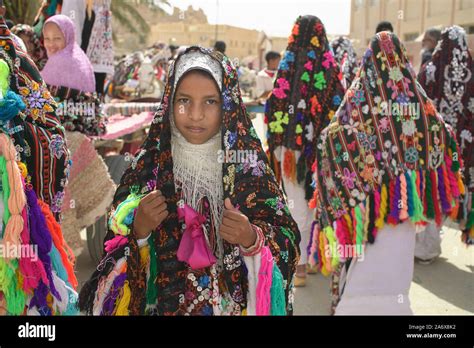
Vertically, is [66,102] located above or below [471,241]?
above

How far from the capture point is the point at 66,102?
4188 millimetres

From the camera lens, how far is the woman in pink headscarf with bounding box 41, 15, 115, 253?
413cm

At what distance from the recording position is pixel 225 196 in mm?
2266

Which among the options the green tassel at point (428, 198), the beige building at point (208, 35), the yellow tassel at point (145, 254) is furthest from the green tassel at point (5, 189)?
the beige building at point (208, 35)

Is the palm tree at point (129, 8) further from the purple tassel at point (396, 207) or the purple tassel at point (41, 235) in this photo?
the purple tassel at point (41, 235)

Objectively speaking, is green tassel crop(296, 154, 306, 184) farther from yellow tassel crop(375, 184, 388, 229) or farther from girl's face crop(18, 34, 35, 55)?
girl's face crop(18, 34, 35, 55)

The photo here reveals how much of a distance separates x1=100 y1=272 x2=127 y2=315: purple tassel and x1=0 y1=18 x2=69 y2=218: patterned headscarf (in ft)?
1.64

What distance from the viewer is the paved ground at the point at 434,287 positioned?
444 centimetres

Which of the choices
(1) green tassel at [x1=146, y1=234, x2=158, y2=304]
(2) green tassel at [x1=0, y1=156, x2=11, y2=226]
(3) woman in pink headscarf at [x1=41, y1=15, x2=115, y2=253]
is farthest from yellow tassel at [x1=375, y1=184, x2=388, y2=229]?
(2) green tassel at [x1=0, y1=156, x2=11, y2=226]

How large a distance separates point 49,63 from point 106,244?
7.97 ft

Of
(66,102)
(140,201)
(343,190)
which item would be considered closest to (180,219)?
(140,201)

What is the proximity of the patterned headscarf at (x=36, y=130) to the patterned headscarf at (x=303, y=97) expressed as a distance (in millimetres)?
2693

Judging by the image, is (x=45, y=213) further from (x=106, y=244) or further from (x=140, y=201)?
(x=140, y=201)
